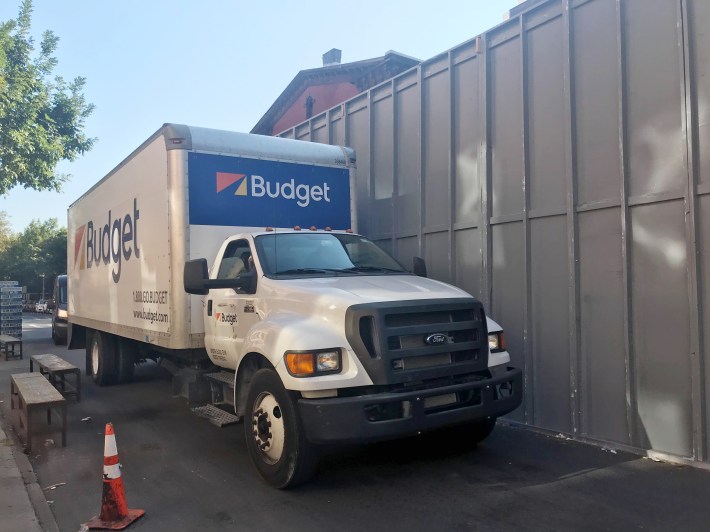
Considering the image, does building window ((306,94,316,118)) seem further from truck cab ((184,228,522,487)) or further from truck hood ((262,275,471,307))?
truck hood ((262,275,471,307))

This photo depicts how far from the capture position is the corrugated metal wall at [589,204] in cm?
513

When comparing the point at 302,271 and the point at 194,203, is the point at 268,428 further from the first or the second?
the point at 194,203

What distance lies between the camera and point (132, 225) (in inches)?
308

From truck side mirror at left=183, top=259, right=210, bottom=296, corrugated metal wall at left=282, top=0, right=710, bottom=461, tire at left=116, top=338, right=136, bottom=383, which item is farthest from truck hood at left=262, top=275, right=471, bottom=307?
tire at left=116, top=338, right=136, bottom=383

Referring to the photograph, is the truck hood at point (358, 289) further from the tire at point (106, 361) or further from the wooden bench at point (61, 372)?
the tire at point (106, 361)

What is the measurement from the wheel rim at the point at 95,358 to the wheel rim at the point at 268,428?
6.44 metres

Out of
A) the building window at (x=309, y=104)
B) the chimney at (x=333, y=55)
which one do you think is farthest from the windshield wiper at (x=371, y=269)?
the chimney at (x=333, y=55)

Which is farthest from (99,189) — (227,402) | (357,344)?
(357,344)

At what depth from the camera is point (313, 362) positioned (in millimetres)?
4281

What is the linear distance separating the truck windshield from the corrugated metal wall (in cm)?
174

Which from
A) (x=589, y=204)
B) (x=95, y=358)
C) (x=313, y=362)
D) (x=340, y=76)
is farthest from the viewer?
(x=340, y=76)

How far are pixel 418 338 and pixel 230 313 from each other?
2.16 meters

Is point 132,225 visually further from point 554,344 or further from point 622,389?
point 622,389

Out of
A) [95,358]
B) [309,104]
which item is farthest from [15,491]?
[309,104]
